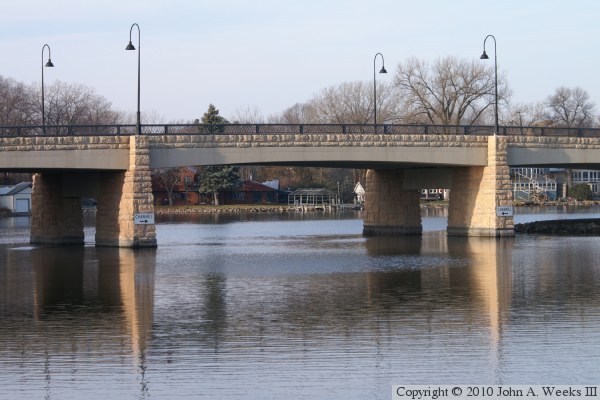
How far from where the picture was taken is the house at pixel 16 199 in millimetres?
111375

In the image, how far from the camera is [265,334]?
71.2 ft

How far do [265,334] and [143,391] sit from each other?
533 cm

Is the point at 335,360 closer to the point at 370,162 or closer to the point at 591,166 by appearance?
the point at 370,162

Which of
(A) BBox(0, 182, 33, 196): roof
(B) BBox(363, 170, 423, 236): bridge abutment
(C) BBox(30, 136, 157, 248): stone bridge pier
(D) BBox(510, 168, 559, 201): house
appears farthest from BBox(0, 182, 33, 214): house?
(D) BBox(510, 168, 559, 201): house

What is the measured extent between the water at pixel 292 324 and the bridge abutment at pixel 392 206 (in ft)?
Answer: 56.3

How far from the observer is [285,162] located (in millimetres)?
51906

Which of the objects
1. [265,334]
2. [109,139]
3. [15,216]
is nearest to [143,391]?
[265,334]

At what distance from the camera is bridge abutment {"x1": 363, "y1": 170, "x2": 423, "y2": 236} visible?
2351 inches

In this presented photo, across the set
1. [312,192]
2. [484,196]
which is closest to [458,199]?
[484,196]

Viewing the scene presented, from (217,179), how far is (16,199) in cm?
2164

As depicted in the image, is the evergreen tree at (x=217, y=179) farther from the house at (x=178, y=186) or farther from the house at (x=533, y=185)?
the house at (x=533, y=185)

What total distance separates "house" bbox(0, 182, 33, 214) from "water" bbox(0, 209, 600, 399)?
70830mm

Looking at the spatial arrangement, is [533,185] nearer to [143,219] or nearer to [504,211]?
[504,211]

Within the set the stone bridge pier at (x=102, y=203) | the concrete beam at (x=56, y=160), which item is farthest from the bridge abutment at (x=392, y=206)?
the concrete beam at (x=56, y=160)
